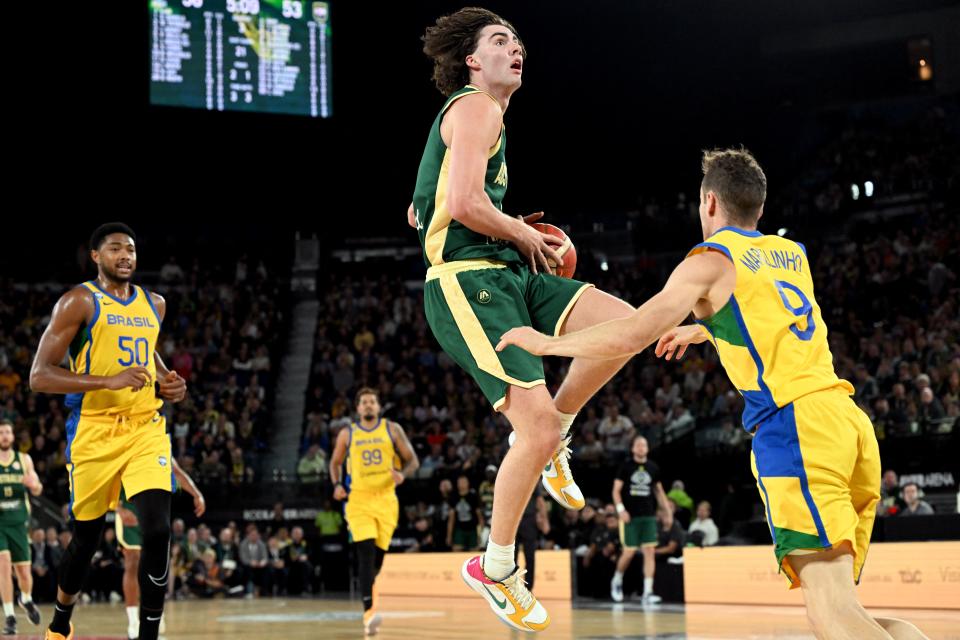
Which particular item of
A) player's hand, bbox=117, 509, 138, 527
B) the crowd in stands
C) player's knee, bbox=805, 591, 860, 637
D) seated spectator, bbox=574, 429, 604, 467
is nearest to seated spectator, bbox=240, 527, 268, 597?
the crowd in stands

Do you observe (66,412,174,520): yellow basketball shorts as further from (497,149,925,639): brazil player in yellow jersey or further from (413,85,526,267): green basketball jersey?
(497,149,925,639): brazil player in yellow jersey

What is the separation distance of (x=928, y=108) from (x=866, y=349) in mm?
7623

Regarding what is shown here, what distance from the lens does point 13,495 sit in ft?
37.7

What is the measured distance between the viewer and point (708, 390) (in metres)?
17.8

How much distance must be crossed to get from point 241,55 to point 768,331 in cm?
1771

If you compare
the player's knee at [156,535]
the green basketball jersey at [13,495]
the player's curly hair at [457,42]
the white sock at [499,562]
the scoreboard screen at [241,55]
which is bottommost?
the green basketball jersey at [13,495]

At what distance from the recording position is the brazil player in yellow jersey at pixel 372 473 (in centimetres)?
1055

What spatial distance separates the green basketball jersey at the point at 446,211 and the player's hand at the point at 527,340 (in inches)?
23.1

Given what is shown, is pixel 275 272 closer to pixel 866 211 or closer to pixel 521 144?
pixel 521 144

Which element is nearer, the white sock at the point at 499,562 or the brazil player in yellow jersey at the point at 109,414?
the white sock at the point at 499,562

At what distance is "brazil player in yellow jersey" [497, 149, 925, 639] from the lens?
3672mm

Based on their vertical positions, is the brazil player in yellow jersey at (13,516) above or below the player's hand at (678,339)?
below

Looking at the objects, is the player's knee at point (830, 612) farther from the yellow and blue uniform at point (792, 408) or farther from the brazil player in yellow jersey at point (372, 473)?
the brazil player in yellow jersey at point (372, 473)

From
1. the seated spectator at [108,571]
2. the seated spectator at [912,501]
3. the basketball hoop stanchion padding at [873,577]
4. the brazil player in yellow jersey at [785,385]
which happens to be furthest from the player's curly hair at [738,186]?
the seated spectator at [108,571]
